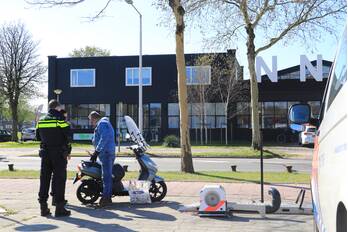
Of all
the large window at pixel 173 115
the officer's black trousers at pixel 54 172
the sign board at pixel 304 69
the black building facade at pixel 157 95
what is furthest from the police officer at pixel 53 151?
the large window at pixel 173 115

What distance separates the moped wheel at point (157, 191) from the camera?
34.2 feet

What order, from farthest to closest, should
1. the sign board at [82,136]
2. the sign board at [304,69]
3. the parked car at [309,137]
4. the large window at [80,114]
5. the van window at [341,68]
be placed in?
the large window at [80,114] < the sign board at [82,136] < the sign board at [304,69] < the parked car at [309,137] < the van window at [341,68]

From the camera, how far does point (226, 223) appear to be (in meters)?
8.13

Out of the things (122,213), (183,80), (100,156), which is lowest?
(122,213)

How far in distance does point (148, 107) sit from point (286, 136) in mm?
12572

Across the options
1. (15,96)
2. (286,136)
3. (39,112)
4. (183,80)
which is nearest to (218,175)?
(183,80)

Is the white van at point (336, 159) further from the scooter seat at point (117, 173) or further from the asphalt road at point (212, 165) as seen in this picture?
the asphalt road at point (212, 165)

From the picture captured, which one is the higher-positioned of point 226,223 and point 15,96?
point 15,96

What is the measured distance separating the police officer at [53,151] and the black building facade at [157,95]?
34118 millimetres

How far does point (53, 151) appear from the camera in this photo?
29.8 ft

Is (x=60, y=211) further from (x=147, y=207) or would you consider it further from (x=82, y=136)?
(x=82, y=136)

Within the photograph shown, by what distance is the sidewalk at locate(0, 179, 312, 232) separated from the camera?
783cm

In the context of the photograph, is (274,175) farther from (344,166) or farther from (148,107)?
(148,107)

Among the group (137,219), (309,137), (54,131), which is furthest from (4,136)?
(137,219)
